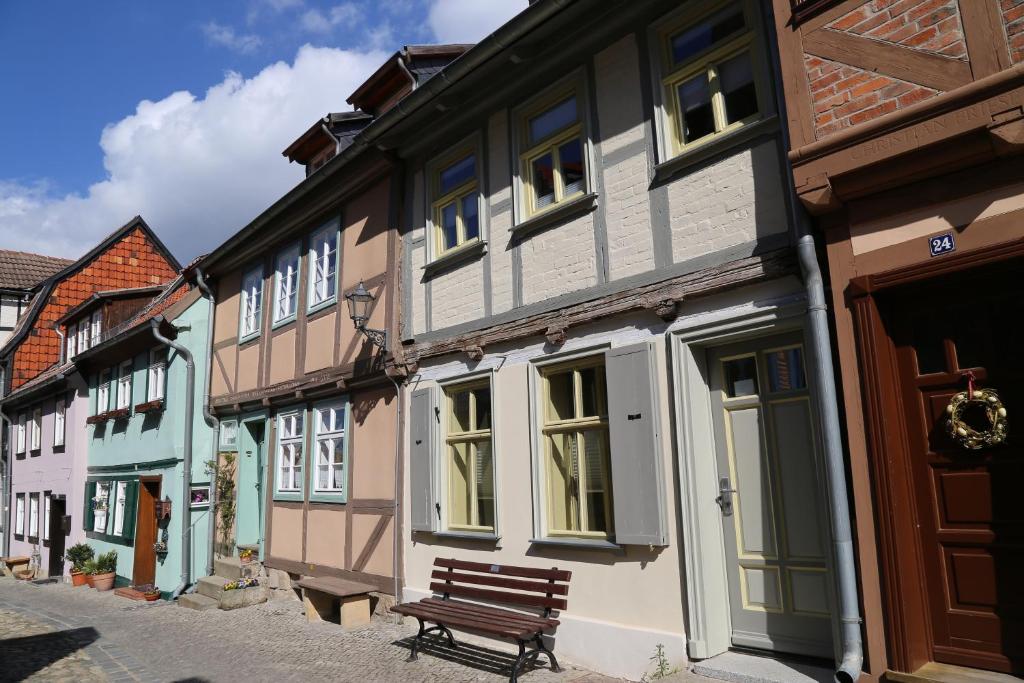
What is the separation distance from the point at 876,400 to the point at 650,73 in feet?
10.9

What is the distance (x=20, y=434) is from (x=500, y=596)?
20.8m

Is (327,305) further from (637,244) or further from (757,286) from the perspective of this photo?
(757,286)

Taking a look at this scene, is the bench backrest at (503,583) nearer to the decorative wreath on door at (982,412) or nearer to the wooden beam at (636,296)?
the wooden beam at (636,296)

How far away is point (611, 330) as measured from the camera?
6.44 meters

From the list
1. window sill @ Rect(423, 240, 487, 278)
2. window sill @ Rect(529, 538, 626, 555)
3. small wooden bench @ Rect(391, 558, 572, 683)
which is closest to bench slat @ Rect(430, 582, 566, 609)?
small wooden bench @ Rect(391, 558, 572, 683)

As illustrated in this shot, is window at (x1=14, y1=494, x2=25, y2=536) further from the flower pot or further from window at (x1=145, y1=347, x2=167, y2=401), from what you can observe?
window at (x1=145, y1=347, x2=167, y2=401)

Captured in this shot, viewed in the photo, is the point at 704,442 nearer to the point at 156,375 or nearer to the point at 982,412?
the point at 982,412

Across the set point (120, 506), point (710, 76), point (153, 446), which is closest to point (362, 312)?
point (710, 76)

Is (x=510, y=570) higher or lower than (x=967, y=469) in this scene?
lower

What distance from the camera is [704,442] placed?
573 cm

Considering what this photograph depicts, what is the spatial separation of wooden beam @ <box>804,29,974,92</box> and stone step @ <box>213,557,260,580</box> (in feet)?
34.4

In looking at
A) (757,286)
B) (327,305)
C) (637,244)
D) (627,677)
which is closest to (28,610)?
(327,305)

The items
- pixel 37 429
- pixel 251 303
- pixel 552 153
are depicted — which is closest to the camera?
pixel 552 153

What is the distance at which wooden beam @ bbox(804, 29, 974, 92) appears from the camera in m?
4.14
